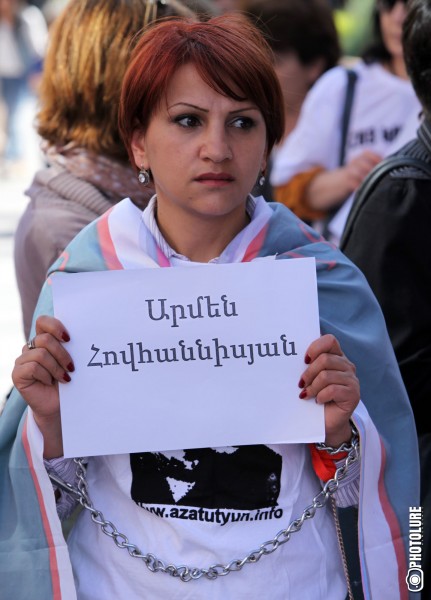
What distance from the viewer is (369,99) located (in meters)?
4.61

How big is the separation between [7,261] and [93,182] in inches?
269

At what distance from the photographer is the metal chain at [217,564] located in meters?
2.21

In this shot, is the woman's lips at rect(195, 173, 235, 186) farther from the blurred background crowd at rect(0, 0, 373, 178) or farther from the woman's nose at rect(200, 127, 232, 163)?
the blurred background crowd at rect(0, 0, 373, 178)

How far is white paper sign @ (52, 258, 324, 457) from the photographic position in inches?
86.9

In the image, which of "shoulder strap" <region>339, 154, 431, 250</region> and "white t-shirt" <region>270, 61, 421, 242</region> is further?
"white t-shirt" <region>270, 61, 421, 242</region>

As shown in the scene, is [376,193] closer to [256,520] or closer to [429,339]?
[429,339]

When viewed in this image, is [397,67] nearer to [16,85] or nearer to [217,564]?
[217,564]

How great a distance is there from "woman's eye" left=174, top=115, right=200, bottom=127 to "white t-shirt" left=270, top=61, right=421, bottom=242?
2.27m

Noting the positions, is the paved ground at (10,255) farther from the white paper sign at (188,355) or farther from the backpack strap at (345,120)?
the white paper sign at (188,355)

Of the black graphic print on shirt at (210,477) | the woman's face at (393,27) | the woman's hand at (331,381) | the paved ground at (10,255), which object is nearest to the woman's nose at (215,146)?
the woman's hand at (331,381)

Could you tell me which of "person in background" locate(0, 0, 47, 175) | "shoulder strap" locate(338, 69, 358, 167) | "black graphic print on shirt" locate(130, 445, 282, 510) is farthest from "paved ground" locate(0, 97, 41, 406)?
"black graphic print on shirt" locate(130, 445, 282, 510)

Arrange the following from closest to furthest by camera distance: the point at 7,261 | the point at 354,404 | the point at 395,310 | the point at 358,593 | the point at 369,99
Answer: the point at 354,404
the point at 358,593
the point at 395,310
the point at 369,99
the point at 7,261

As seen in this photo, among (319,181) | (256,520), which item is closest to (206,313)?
→ (256,520)

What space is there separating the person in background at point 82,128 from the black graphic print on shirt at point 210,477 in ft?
3.02
